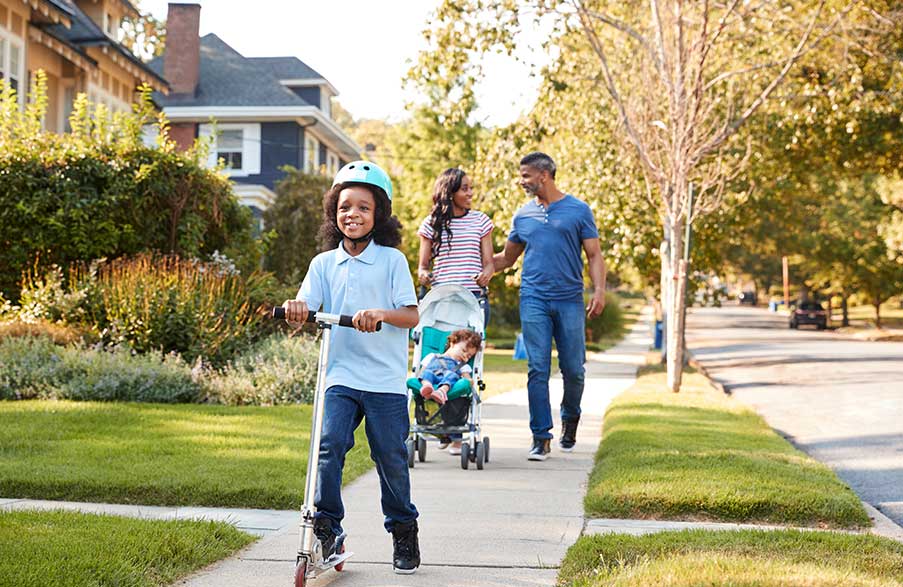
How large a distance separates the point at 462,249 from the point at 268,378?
464 centimetres

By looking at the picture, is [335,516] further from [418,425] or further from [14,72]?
[14,72]

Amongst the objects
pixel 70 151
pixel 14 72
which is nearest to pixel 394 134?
pixel 14 72

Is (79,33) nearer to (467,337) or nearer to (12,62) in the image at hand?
(12,62)

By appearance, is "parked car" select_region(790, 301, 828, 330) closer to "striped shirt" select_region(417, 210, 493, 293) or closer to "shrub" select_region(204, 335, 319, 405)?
"shrub" select_region(204, 335, 319, 405)

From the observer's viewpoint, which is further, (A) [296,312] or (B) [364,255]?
(B) [364,255]

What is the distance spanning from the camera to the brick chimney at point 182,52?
41.9m

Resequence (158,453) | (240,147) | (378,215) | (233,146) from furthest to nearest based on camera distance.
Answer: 1. (233,146)
2. (240,147)
3. (158,453)
4. (378,215)

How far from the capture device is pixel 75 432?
983 cm

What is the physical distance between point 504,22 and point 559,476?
988 centimetres

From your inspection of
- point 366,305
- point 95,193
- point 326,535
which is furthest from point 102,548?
point 95,193

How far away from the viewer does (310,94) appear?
→ 45.2 m

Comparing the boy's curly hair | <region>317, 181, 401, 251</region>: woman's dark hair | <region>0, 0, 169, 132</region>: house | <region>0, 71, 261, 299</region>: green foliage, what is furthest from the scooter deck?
<region>0, 0, 169, 132</region>: house

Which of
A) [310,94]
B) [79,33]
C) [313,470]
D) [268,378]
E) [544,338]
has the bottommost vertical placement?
[268,378]

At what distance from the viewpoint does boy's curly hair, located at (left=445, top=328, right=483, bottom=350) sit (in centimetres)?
909
